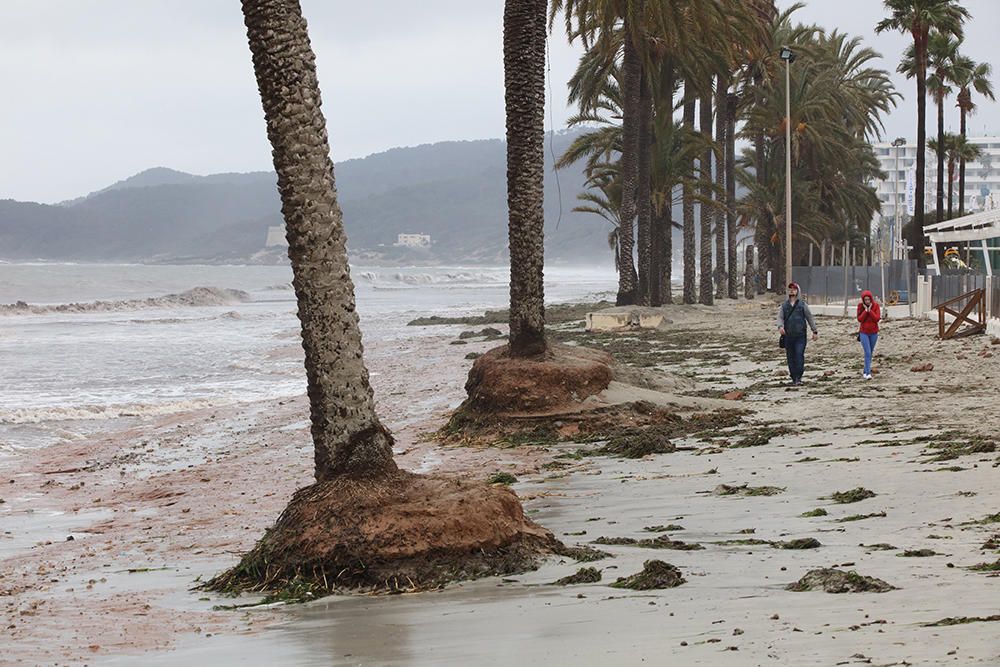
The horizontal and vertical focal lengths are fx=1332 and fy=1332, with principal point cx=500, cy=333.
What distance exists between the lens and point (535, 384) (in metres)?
15.2

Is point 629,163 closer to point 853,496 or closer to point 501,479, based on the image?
point 501,479

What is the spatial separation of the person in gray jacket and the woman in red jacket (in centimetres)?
73

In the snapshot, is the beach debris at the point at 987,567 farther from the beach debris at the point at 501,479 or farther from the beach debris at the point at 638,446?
the beach debris at the point at 638,446

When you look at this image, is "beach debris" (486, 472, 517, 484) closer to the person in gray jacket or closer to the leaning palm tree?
the leaning palm tree

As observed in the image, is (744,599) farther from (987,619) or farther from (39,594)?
(39,594)

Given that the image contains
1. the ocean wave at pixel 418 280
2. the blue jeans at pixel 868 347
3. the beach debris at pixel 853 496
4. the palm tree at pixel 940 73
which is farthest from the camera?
the ocean wave at pixel 418 280

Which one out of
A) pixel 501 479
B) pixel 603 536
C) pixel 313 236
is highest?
pixel 313 236

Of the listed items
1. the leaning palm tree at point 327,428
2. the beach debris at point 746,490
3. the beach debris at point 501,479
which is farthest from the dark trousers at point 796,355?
the leaning palm tree at point 327,428

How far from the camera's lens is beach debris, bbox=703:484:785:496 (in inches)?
375

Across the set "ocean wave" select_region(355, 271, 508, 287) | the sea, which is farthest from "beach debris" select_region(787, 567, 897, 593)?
"ocean wave" select_region(355, 271, 508, 287)

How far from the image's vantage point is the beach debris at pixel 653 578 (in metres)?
6.55

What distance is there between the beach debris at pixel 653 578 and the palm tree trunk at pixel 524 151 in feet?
29.3

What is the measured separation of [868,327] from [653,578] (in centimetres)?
1332

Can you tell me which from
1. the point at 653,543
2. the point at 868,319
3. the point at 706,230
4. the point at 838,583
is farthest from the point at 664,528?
the point at 706,230
